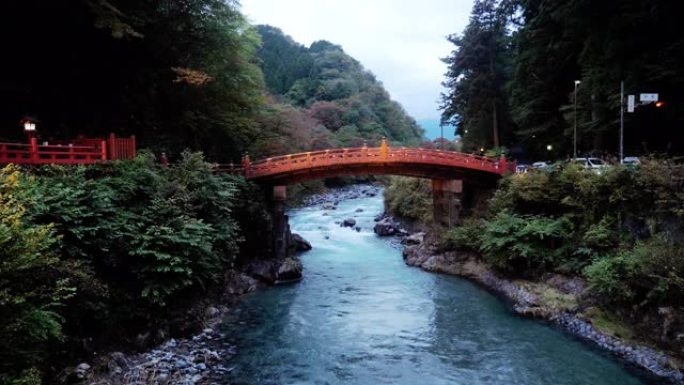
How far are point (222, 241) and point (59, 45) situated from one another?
1247cm

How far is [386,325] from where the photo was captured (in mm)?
17125

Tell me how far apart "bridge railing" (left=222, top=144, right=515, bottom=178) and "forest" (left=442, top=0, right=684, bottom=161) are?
6.36m

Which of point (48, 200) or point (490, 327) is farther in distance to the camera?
point (490, 327)

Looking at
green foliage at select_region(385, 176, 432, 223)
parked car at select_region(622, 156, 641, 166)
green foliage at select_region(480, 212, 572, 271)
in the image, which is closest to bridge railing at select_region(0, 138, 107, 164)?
green foliage at select_region(480, 212, 572, 271)

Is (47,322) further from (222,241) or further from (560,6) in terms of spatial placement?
(560,6)

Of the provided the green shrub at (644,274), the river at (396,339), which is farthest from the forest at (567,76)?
the river at (396,339)

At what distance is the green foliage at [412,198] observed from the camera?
36562 millimetres

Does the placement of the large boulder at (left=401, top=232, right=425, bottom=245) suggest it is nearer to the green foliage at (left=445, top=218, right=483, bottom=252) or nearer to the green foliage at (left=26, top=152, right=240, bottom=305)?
the green foliage at (left=445, top=218, right=483, bottom=252)

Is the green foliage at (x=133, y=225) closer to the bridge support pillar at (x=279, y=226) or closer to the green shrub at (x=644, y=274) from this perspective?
the bridge support pillar at (x=279, y=226)

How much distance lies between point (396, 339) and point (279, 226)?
12584mm

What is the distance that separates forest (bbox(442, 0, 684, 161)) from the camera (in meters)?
21.5

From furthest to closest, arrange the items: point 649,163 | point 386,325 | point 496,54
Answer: point 496,54
point 386,325
point 649,163

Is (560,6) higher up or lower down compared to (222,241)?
higher up

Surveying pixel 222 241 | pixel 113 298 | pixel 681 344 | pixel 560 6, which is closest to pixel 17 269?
pixel 113 298
